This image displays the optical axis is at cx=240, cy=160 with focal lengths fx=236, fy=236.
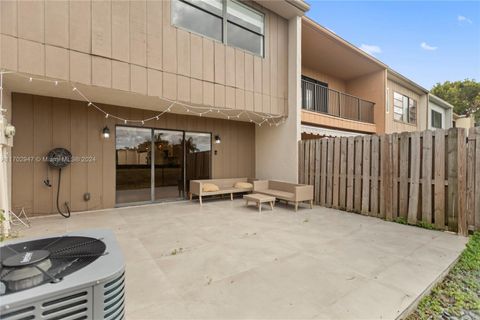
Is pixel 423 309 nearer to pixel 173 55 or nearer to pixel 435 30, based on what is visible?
pixel 173 55

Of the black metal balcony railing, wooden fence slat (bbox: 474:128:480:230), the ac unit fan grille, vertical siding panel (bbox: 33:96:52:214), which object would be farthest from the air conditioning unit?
the black metal balcony railing

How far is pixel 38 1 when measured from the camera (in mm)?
4387

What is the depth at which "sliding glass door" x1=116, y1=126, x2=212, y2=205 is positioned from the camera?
7.21 meters

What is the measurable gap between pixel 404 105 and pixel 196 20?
538 inches

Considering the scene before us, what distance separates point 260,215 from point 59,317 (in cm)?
533

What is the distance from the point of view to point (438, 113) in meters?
18.5

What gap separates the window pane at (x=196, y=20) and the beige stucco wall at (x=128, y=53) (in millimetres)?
242

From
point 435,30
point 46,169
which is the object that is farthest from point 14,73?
point 435,30

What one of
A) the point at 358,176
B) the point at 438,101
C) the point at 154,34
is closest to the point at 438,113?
the point at 438,101

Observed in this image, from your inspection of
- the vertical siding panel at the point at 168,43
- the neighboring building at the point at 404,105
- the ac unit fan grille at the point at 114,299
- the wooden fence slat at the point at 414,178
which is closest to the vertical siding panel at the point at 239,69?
the vertical siding panel at the point at 168,43

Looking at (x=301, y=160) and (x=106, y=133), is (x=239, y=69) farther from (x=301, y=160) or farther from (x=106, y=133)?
(x=106, y=133)

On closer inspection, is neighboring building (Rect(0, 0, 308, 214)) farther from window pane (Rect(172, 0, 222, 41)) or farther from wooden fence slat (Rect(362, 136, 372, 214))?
wooden fence slat (Rect(362, 136, 372, 214))

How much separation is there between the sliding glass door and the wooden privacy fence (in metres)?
4.10

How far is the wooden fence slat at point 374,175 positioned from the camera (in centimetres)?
609
